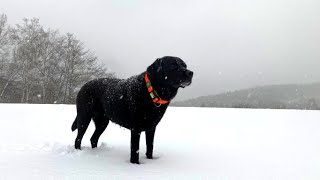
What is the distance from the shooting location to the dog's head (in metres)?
4.65

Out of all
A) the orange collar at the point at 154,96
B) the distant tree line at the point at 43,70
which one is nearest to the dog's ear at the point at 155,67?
the orange collar at the point at 154,96

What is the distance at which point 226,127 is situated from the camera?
854cm

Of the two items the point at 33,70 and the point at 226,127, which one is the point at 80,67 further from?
the point at 226,127

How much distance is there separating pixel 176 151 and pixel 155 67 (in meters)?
1.72

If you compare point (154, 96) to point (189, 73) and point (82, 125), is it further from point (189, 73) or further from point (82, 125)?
point (82, 125)

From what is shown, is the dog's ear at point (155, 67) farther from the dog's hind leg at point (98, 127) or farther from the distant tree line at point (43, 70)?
the distant tree line at point (43, 70)

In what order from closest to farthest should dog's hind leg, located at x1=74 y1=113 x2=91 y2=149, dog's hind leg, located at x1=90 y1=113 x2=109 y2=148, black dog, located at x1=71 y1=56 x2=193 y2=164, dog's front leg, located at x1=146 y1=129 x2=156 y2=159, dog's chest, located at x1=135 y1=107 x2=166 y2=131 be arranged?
black dog, located at x1=71 y1=56 x2=193 y2=164 → dog's chest, located at x1=135 y1=107 x2=166 y2=131 → dog's front leg, located at x1=146 y1=129 x2=156 y2=159 → dog's hind leg, located at x1=74 y1=113 x2=91 y2=149 → dog's hind leg, located at x1=90 y1=113 x2=109 y2=148

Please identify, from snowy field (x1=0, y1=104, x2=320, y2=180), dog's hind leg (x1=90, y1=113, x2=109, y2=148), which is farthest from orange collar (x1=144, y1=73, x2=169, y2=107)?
dog's hind leg (x1=90, y1=113, x2=109, y2=148)

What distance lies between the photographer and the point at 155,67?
483 cm

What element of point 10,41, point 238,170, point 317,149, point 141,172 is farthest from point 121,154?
point 10,41

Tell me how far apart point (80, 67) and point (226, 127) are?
106ft

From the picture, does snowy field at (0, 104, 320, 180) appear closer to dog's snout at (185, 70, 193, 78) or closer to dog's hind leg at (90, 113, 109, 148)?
dog's hind leg at (90, 113, 109, 148)

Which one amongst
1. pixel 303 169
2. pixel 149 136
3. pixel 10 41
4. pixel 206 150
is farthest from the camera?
pixel 10 41

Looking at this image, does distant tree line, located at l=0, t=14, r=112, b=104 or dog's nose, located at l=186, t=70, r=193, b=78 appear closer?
dog's nose, located at l=186, t=70, r=193, b=78
